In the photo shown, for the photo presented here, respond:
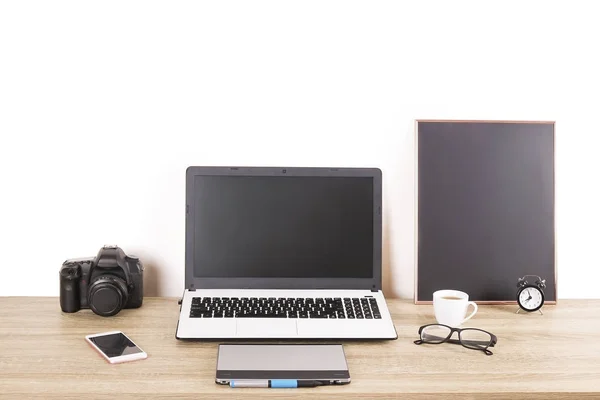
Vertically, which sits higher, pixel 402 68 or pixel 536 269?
pixel 402 68

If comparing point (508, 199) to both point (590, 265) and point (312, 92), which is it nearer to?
point (590, 265)

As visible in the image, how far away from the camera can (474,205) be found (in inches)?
61.3

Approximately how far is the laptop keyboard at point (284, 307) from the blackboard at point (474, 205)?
23 centimetres

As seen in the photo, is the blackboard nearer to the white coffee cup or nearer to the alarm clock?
the alarm clock

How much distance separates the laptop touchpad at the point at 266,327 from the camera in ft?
4.21

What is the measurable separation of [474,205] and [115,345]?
88 centimetres

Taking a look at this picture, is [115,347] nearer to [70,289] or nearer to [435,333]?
[70,289]

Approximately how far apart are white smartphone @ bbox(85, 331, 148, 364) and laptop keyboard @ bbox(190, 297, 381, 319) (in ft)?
0.52

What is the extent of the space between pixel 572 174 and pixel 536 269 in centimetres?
26

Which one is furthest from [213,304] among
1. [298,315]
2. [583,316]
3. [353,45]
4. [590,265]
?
[590,265]

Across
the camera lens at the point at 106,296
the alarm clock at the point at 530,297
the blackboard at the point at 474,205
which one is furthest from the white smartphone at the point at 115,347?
the alarm clock at the point at 530,297

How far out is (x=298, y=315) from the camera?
4.51ft

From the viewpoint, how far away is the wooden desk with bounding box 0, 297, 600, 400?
106 cm

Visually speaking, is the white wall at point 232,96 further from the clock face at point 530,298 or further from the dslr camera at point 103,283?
the clock face at point 530,298
